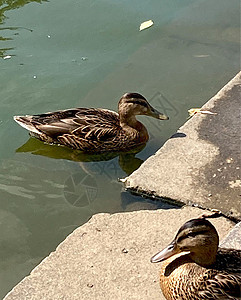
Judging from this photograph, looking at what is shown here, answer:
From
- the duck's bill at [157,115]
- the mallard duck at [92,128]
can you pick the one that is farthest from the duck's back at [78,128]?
the duck's bill at [157,115]

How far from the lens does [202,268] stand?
400cm

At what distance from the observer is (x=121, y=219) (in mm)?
5012

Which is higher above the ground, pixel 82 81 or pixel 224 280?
pixel 224 280

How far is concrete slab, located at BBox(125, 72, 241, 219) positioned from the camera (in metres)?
5.17

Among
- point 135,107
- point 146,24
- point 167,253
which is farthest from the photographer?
point 146,24

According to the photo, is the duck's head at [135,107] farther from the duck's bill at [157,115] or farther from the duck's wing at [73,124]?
the duck's wing at [73,124]

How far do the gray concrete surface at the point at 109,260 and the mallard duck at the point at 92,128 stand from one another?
1598 mm

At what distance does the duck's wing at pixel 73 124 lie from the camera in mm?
6512

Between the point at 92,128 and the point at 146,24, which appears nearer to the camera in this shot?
the point at 92,128

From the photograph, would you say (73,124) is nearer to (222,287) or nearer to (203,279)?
(203,279)

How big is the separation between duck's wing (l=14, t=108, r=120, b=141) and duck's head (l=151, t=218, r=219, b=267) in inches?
106

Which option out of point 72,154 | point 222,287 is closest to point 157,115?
point 72,154

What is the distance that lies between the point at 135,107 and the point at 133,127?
0.26 metres

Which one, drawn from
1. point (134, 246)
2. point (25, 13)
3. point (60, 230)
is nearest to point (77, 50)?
point (25, 13)
